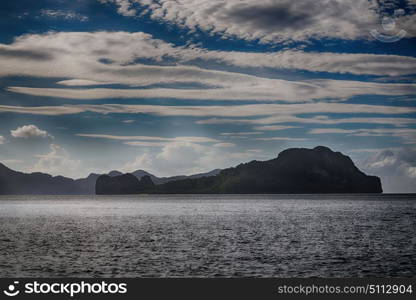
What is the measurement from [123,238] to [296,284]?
49.2 m

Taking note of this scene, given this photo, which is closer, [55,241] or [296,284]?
[296,284]

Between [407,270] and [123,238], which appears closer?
[407,270]

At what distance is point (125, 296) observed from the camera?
30531 mm

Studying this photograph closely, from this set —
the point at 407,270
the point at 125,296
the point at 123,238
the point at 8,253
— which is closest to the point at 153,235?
the point at 123,238

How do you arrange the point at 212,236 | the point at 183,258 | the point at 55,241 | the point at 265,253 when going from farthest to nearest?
the point at 212,236
the point at 55,241
the point at 265,253
the point at 183,258

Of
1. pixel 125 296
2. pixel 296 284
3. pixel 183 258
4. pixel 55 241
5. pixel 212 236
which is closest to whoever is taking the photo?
pixel 125 296

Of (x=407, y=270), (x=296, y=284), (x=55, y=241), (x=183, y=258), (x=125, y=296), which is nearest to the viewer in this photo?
(x=125, y=296)

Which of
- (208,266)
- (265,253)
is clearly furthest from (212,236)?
(208,266)

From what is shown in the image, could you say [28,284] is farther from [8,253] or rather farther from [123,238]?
[123,238]

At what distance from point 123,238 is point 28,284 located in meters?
44.2

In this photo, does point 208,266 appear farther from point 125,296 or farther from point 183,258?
point 125,296

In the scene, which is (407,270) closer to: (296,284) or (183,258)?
(296,284)

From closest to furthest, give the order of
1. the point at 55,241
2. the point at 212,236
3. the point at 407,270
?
the point at 407,270
the point at 55,241
the point at 212,236

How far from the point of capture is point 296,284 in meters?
33.5
